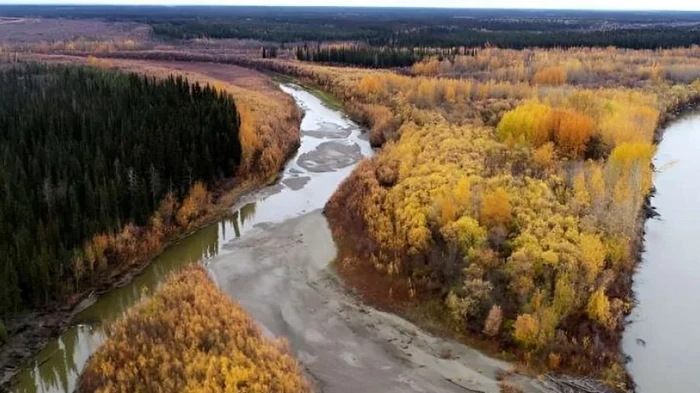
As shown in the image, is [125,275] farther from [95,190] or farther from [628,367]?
[628,367]

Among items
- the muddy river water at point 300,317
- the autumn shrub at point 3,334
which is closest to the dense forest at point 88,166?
the autumn shrub at point 3,334

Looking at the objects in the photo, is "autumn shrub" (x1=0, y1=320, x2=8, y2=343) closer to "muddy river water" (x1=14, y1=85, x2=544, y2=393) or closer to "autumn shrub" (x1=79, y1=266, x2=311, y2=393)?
"muddy river water" (x1=14, y1=85, x2=544, y2=393)

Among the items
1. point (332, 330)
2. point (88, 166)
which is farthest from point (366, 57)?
point (332, 330)

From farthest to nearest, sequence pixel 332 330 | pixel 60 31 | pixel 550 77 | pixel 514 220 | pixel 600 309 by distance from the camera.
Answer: pixel 60 31 < pixel 550 77 < pixel 514 220 < pixel 332 330 < pixel 600 309

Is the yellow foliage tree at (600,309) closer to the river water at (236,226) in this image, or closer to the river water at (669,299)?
the river water at (669,299)

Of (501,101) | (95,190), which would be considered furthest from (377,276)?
(501,101)

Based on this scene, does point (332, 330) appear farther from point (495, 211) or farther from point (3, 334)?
point (3, 334)
